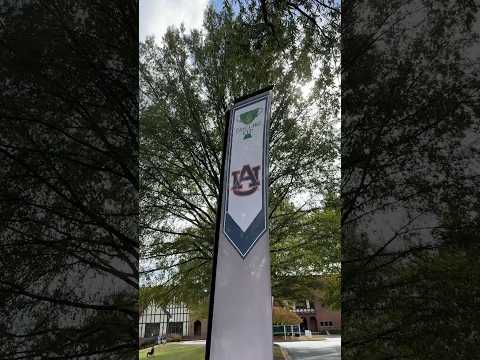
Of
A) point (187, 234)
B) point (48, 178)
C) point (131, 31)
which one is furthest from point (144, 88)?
point (48, 178)

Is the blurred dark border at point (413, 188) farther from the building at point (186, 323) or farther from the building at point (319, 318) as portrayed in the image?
the building at point (319, 318)

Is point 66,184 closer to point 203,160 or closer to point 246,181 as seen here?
point 246,181

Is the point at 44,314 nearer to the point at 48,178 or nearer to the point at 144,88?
the point at 48,178

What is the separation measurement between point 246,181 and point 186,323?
3778 centimetres

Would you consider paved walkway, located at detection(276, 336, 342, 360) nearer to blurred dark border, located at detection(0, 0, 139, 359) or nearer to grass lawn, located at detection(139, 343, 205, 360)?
grass lawn, located at detection(139, 343, 205, 360)

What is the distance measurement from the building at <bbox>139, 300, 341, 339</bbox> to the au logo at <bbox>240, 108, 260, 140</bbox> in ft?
87.1

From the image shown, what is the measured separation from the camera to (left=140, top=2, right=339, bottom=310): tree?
931 cm

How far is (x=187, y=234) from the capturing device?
9109mm

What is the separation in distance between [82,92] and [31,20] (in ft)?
2.56

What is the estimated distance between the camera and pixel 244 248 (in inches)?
148

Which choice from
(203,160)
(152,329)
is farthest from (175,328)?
(203,160)

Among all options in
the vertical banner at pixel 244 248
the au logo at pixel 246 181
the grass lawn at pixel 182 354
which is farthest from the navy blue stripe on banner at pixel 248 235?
the grass lawn at pixel 182 354

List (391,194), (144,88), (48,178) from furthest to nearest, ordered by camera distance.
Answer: (144,88), (391,194), (48,178)

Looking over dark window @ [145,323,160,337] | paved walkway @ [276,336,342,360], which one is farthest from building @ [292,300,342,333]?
paved walkway @ [276,336,342,360]
